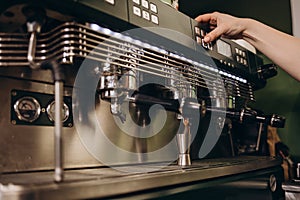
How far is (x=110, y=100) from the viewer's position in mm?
922

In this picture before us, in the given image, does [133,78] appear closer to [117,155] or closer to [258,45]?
[117,155]

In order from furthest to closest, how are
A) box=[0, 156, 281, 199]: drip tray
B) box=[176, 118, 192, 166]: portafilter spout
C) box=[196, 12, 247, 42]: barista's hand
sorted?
box=[196, 12, 247, 42]: barista's hand
box=[176, 118, 192, 166]: portafilter spout
box=[0, 156, 281, 199]: drip tray

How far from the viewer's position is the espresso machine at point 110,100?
0.62m

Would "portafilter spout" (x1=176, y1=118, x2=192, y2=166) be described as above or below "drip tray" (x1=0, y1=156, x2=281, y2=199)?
above

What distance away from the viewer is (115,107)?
2.99 feet

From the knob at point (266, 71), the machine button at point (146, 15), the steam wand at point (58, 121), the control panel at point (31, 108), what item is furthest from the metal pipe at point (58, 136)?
the knob at point (266, 71)

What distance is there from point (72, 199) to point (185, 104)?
56 cm

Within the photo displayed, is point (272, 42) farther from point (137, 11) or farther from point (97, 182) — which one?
point (97, 182)

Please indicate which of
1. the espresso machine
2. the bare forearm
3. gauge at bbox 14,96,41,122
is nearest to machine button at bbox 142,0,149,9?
the espresso machine

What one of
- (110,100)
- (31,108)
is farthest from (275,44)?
(31,108)

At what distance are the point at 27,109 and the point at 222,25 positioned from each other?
642 mm

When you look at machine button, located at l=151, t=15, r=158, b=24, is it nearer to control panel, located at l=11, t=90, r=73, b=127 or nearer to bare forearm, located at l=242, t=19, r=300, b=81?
control panel, located at l=11, t=90, r=73, b=127

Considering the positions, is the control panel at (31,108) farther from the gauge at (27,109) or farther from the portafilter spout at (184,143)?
the portafilter spout at (184,143)

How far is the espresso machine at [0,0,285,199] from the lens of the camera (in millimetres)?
615
